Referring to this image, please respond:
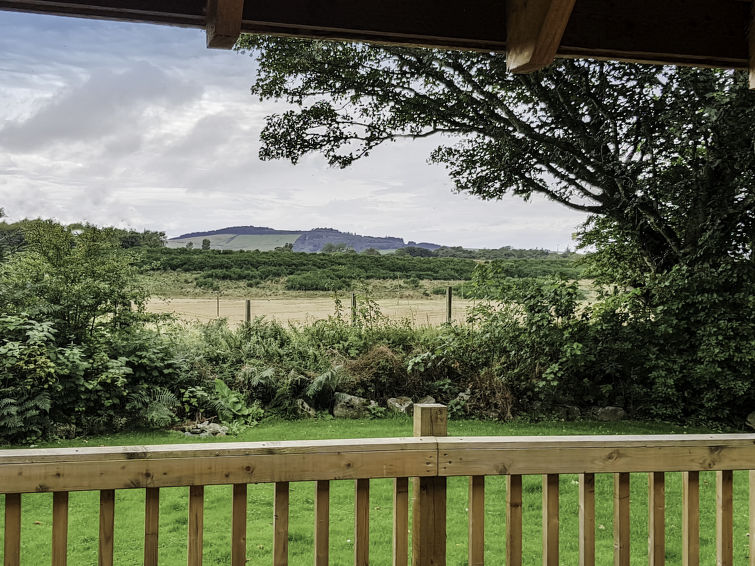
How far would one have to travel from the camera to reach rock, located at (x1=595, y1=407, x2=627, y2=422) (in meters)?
7.22

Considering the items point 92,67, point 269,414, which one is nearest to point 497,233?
point 269,414

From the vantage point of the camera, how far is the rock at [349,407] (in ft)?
23.2

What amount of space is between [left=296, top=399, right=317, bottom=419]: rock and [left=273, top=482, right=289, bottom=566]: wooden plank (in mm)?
5429

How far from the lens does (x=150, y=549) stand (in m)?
1.58

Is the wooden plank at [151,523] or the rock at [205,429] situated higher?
the wooden plank at [151,523]

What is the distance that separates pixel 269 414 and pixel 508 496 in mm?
5614

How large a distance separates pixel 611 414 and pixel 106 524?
6702 mm

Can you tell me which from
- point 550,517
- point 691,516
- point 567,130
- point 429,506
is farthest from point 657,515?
point 567,130

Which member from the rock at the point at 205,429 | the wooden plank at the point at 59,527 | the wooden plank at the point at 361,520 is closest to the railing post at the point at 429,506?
the wooden plank at the point at 361,520

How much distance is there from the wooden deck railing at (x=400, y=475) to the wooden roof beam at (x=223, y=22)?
108cm

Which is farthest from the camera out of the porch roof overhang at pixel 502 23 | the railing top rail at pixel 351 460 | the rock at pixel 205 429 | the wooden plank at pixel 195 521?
the rock at pixel 205 429

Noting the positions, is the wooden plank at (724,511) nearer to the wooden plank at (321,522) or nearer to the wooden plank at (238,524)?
the wooden plank at (321,522)

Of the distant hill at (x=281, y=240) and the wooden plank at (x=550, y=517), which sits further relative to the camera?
the distant hill at (x=281, y=240)

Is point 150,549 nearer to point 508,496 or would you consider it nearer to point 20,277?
point 508,496
